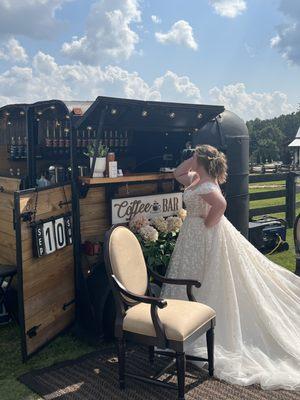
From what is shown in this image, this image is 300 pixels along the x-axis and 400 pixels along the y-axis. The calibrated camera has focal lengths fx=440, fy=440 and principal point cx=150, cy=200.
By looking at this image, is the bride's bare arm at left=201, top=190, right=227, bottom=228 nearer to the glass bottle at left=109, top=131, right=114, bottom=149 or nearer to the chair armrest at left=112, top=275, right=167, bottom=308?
the chair armrest at left=112, top=275, right=167, bottom=308

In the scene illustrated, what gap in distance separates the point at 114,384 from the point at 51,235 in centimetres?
157

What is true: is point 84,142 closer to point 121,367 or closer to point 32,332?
point 32,332

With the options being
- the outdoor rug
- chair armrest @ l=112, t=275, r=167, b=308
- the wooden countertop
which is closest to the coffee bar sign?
the wooden countertop

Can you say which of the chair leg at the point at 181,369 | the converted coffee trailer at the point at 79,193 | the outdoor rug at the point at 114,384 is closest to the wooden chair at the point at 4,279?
the converted coffee trailer at the point at 79,193

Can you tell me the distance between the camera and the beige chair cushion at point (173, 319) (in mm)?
3475

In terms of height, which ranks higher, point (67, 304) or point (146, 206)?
point (146, 206)

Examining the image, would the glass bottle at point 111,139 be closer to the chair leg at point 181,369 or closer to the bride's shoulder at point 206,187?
the bride's shoulder at point 206,187

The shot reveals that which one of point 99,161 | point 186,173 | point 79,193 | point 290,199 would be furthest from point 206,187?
point 290,199

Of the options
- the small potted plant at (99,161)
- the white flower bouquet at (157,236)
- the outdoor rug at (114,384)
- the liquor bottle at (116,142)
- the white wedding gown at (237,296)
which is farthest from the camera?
the liquor bottle at (116,142)

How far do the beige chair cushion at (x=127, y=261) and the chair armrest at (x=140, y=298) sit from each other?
0.30 feet

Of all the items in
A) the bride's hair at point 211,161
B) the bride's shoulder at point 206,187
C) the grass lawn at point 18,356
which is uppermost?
the bride's hair at point 211,161

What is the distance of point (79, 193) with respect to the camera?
16.1 feet

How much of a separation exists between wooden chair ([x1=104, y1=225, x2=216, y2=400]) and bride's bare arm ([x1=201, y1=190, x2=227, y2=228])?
2.57ft

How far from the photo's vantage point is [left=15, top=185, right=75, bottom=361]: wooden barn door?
416cm
